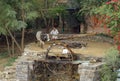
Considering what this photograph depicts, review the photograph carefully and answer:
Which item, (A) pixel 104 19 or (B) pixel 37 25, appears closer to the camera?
(A) pixel 104 19

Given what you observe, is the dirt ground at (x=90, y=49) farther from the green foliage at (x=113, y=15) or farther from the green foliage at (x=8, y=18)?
the green foliage at (x=113, y=15)

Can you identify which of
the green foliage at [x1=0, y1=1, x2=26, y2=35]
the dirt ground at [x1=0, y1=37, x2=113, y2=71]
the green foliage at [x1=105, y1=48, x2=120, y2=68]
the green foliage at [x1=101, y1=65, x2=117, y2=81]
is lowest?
the green foliage at [x1=101, y1=65, x2=117, y2=81]

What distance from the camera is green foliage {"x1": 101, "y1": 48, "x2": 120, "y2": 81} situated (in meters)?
14.9

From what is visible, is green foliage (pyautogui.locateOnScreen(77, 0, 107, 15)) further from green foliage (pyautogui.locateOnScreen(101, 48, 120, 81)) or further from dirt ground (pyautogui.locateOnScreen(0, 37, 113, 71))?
green foliage (pyautogui.locateOnScreen(101, 48, 120, 81))

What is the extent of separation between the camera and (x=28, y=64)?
16203 mm

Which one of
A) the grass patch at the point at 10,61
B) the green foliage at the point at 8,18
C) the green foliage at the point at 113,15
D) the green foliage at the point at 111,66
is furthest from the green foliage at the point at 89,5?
the green foliage at the point at 111,66

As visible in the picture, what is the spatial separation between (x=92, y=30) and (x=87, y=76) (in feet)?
26.2

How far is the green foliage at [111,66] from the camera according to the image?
49.0ft

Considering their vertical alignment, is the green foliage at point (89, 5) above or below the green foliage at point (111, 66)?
above

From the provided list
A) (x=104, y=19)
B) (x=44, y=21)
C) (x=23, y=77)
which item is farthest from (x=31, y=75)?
(x=44, y=21)

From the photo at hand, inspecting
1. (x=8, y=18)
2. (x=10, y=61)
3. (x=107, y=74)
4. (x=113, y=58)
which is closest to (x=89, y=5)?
(x=8, y=18)

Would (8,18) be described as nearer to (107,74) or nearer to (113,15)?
(113,15)

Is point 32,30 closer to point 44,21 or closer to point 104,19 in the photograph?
point 44,21

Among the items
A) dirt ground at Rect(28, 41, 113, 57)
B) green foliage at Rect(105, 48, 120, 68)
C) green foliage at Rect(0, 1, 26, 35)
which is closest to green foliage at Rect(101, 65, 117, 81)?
green foliage at Rect(105, 48, 120, 68)
